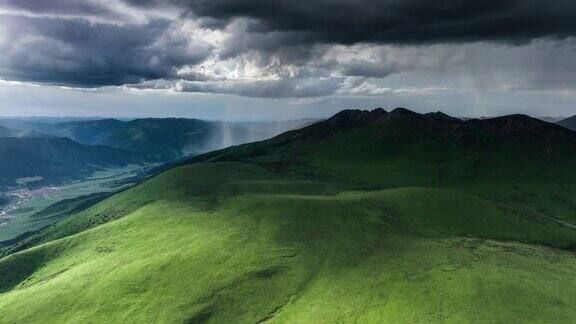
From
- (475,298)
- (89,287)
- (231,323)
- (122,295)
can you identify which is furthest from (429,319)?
(89,287)

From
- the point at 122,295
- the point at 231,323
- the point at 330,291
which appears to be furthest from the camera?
the point at 122,295

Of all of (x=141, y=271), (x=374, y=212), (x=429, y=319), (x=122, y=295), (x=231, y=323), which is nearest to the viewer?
(x=429, y=319)

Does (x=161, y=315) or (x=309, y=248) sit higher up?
(x=309, y=248)

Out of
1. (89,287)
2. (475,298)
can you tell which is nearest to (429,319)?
(475,298)

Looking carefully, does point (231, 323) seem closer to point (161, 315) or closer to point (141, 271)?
point (161, 315)

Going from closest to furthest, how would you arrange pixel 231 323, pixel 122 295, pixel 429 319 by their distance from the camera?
pixel 429 319 < pixel 231 323 < pixel 122 295

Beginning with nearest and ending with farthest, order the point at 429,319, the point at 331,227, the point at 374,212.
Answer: the point at 429,319 < the point at 331,227 < the point at 374,212

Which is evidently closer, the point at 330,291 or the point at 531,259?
the point at 330,291

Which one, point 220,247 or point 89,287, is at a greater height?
point 220,247

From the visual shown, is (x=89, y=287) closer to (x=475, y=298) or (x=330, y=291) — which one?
(x=330, y=291)
